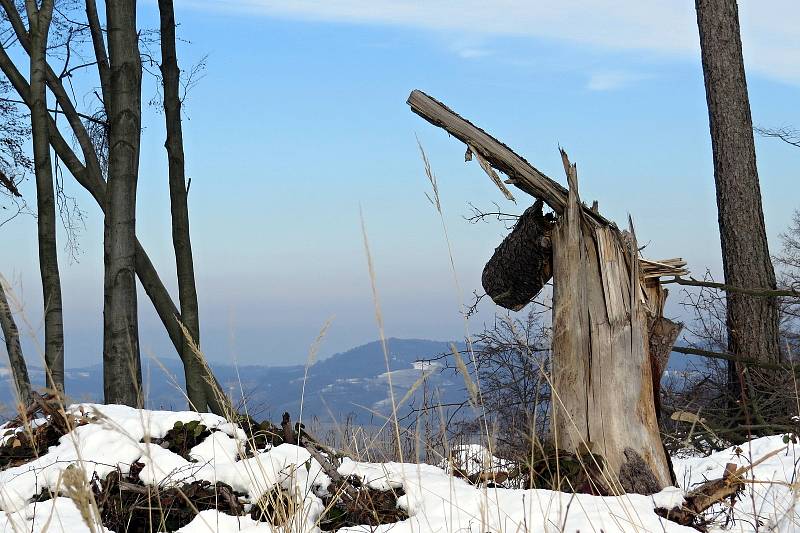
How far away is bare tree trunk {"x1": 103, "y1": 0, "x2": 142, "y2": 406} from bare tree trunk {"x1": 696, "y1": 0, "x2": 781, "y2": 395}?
6240 millimetres

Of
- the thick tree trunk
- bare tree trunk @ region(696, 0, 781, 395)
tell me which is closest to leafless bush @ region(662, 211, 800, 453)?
→ bare tree trunk @ region(696, 0, 781, 395)

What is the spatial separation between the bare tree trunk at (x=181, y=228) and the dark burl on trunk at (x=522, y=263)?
4.42 m

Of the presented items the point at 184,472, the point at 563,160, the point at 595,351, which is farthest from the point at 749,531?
the point at 184,472

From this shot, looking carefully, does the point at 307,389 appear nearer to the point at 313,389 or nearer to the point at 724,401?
the point at 313,389

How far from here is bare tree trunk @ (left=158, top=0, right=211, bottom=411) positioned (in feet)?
28.3

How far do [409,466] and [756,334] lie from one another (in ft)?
18.6

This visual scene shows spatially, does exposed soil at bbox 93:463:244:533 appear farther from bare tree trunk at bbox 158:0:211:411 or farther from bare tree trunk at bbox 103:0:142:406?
bare tree trunk at bbox 158:0:211:411

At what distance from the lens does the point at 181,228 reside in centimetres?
874

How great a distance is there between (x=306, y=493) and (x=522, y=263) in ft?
7.99

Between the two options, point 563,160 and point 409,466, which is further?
point 563,160

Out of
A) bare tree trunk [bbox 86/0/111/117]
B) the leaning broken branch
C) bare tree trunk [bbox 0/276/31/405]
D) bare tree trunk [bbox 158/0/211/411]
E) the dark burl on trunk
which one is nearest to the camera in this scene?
the leaning broken branch

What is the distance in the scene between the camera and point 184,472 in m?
3.54

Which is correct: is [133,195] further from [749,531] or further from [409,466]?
[749,531]

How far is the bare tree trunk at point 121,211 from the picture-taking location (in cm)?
750
